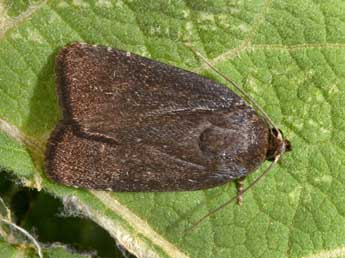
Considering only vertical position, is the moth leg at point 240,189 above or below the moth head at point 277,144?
below

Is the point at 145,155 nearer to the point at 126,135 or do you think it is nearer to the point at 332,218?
the point at 126,135

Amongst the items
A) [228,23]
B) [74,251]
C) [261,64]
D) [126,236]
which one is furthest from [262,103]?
[74,251]

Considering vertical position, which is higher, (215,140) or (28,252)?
(215,140)

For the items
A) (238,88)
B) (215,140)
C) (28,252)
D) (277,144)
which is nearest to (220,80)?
(238,88)

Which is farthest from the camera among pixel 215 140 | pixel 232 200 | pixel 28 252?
pixel 232 200

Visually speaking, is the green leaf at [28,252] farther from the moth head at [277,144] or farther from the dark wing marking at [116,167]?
the moth head at [277,144]

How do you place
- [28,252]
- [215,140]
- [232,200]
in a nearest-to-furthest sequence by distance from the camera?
[28,252], [215,140], [232,200]

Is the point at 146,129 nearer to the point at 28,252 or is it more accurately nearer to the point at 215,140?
the point at 215,140

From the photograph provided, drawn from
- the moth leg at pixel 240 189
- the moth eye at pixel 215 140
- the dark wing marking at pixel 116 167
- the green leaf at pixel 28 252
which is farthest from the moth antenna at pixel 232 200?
the green leaf at pixel 28 252

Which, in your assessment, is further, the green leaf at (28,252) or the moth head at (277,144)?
the moth head at (277,144)
